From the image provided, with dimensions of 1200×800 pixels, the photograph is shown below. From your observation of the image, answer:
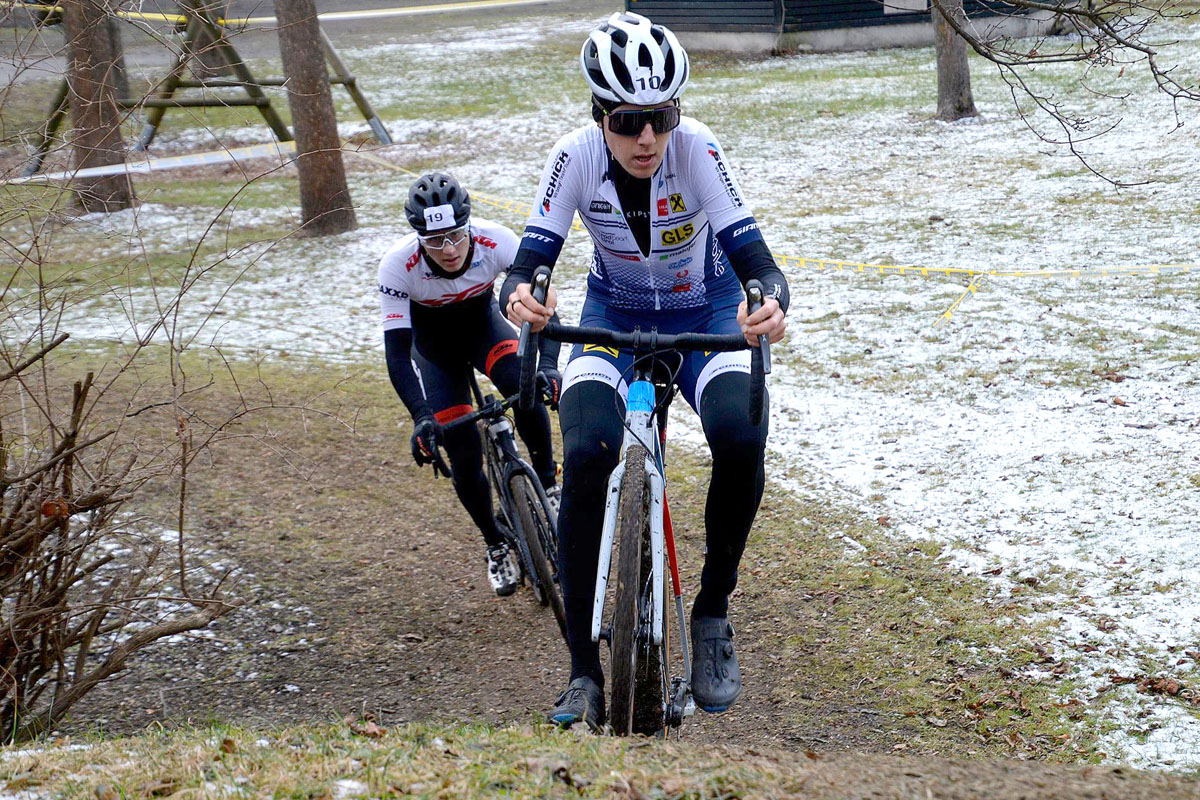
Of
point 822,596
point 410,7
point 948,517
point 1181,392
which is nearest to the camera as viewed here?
point 822,596

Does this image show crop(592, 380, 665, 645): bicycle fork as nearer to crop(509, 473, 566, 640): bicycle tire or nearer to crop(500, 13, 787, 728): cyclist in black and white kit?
crop(500, 13, 787, 728): cyclist in black and white kit

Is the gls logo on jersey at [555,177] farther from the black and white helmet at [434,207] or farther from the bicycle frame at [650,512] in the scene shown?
the black and white helmet at [434,207]

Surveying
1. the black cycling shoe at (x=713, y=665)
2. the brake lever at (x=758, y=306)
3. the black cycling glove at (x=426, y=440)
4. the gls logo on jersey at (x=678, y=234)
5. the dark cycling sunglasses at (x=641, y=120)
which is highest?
the dark cycling sunglasses at (x=641, y=120)

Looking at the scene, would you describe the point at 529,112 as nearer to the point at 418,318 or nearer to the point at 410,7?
the point at 418,318

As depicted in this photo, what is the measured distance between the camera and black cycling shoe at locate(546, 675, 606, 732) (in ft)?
12.5

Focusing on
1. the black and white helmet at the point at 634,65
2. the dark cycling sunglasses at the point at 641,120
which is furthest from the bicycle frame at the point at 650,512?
the black and white helmet at the point at 634,65

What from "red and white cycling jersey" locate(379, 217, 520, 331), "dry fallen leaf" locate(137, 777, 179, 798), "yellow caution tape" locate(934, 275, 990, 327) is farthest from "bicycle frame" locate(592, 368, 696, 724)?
"yellow caution tape" locate(934, 275, 990, 327)

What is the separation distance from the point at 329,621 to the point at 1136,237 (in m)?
9.37

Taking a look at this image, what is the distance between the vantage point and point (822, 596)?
18.4ft

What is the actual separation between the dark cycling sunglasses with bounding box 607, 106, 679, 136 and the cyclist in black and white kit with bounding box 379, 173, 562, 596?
5.33 feet

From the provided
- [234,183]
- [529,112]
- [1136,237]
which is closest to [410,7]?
[529,112]

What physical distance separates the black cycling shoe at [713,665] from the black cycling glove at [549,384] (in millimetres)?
1245

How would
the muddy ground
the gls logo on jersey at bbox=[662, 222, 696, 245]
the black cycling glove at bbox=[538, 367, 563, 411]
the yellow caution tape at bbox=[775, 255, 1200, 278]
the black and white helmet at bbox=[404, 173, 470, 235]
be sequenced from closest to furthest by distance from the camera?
the muddy ground < the gls logo on jersey at bbox=[662, 222, 696, 245] < the black cycling glove at bbox=[538, 367, 563, 411] < the black and white helmet at bbox=[404, 173, 470, 235] < the yellow caution tape at bbox=[775, 255, 1200, 278]

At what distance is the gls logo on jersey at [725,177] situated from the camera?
4.09 m
